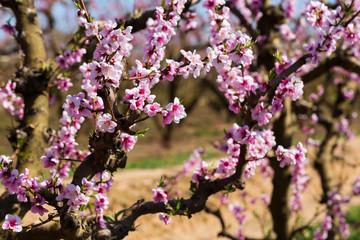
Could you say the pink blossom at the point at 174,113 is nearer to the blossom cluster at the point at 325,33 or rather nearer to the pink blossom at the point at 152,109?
the pink blossom at the point at 152,109

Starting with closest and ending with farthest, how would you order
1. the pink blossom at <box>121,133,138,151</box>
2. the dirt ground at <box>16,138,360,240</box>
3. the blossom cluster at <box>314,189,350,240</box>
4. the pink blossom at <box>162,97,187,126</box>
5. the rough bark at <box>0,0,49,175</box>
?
the pink blossom at <box>162,97,187,126</box>, the pink blossom at <box>121,133,138,151</box>, the rough bark at <box>0,0,49,175</box>, the blossom cluster at <box>314,189,350,240</box>, the dirt ground at <box>16,138,360,240</box>

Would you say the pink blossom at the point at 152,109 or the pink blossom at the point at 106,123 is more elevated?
the pink blossom at the point at 152,109

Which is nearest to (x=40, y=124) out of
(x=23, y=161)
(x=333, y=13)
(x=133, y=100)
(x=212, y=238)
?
(x=23, y=161)

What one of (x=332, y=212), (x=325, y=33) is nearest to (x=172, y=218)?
(x=332, y=212)

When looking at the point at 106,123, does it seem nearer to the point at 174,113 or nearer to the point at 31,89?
the point at 174,113

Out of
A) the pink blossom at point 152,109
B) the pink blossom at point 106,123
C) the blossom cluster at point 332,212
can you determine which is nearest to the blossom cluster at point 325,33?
the pink blossom at point 152,109

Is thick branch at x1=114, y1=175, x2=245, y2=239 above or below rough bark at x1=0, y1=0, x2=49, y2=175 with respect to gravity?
below

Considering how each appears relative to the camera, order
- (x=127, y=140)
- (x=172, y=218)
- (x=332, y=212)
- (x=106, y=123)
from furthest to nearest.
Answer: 1. (x=172, y=218)
2. (x=332, y=212)
3. (x=127, y=140)
4. (x=106, y=123)

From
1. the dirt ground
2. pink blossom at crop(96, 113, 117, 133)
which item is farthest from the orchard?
the dirt ground

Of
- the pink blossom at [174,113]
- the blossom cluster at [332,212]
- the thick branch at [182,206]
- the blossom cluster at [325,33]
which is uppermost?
the blossom cluster at [325,33]

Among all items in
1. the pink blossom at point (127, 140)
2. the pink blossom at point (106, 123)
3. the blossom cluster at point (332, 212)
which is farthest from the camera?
the blossom cluster at point (332, 212)

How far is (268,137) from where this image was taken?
2.74 meters

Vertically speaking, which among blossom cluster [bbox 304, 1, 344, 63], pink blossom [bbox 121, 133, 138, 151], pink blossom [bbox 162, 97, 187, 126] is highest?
blossom cluster [bbox 304, 1, 344, 63]

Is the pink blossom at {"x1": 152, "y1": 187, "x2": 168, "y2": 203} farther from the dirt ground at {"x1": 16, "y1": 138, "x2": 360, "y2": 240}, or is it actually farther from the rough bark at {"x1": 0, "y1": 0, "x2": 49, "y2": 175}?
the dirt ground at {"x1": 16, "y1": 138, "x2": 360, "y2": 240}
